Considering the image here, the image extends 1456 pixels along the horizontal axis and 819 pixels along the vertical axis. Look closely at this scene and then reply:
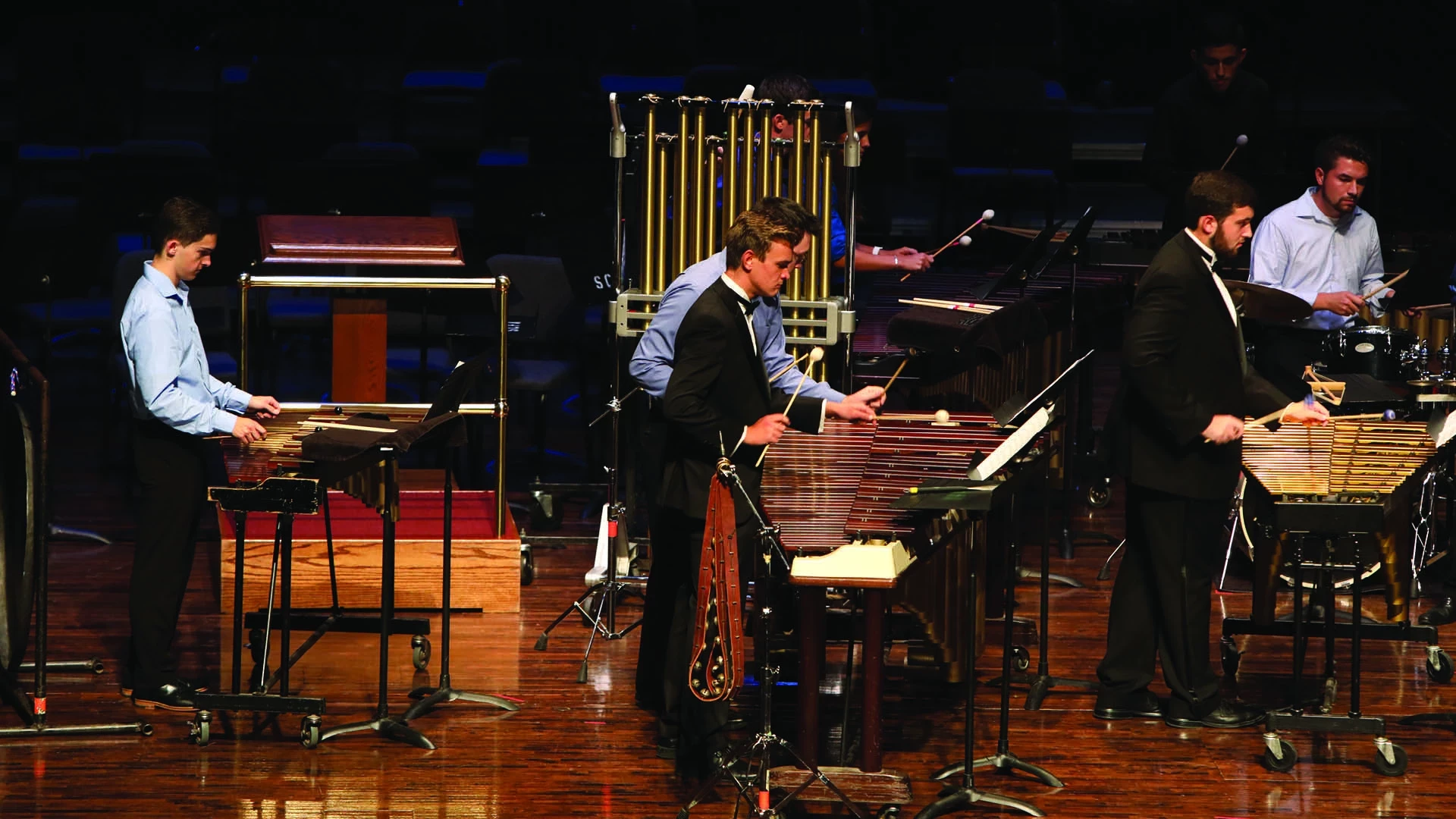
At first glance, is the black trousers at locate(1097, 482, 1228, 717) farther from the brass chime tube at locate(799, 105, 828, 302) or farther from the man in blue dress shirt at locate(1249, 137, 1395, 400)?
the man in blue dress shirt at locate(1249, 137, 1395, 400)

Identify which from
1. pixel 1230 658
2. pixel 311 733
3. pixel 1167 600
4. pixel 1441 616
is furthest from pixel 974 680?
pixel 1441 616

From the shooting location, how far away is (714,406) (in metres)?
4.98

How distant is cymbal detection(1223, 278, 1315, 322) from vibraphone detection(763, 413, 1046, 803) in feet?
5.10

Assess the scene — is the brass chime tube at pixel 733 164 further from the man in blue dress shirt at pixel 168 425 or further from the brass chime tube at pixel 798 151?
the man in blue dress shirt at pixel 168 425

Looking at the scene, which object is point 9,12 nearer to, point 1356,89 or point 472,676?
point 472,676

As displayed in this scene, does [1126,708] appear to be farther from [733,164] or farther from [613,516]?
[733,164]

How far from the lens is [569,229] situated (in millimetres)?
9000

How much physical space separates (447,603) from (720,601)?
1429 mm

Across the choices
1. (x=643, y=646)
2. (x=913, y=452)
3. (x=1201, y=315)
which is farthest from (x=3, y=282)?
(x=1201, y=315)

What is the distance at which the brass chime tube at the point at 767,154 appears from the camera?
21.1ft

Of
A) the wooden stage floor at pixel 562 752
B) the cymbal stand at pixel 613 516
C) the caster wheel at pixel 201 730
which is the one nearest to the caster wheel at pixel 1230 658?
the wooden stage floor at pixel 562 752

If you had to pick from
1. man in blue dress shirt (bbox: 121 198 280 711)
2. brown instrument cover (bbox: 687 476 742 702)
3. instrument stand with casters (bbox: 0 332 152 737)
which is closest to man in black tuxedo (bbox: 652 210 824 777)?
brown instrument cover (bbox: 687 476 742 702)

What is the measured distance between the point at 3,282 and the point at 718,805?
4.60 metres

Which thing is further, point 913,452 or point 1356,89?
point 1356,89
